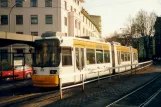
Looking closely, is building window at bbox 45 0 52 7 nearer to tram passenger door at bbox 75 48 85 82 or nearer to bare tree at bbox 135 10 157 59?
bare tree at bbox 135 10 157 59

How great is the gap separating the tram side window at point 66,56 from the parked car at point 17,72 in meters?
8.11

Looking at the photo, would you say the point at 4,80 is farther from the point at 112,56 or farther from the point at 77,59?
the point at 112,56

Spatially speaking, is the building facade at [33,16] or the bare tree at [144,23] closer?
the building facade at [33,16]

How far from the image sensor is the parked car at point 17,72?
2236 cm

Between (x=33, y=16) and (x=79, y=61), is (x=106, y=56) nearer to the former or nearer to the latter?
(x=79, y=61)

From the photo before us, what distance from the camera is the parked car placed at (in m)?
22.4

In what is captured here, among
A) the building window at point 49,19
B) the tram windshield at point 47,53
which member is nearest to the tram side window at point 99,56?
the tram windshield at point 47,53

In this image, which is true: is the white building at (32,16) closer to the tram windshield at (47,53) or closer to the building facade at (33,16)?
the building facade at (33,16)

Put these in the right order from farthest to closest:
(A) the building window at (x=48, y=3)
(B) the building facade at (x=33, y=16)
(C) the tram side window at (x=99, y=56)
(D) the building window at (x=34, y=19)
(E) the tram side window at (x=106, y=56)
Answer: (A) the building window at (x=48, y=3) → (D) the building window at (x=34, y=19) → (B) the building facade at (x=33, y=16) → (E) the tram side window at (x=106, y=56) → (C) the tram side window at (x=99, y=56)

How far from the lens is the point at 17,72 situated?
23938 millimetres

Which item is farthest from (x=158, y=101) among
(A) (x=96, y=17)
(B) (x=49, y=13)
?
(A) (x=96, y=17)

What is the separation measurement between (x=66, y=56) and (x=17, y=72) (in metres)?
9.75

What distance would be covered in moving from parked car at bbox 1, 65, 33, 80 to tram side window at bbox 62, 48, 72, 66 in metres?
8.11

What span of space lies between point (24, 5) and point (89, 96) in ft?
140
